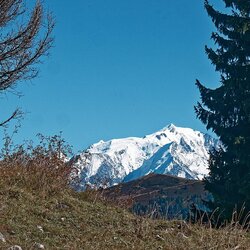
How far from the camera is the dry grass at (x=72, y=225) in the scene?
7.34 meters

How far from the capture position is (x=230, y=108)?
24531 millimetres

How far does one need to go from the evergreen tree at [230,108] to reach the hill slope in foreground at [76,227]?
42.5 ft

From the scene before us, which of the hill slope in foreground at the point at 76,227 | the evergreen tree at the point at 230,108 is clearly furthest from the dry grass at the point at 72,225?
the evergreen tree at the point at 230,108

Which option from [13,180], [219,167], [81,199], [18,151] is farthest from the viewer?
[219,167]

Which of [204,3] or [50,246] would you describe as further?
[204,3]

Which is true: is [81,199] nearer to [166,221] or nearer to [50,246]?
[166,221]

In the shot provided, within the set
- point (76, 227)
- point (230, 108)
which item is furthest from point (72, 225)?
point (230, 108)

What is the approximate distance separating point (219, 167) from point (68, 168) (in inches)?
509

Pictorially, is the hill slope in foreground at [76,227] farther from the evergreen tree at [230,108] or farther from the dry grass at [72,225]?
the evergreen tree at [230,108]

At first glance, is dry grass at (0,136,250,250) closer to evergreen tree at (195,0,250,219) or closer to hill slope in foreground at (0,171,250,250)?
hill slope in foreground at (0,171,250,250)

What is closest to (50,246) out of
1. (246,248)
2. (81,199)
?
(246,248)

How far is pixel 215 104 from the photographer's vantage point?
82.7ft

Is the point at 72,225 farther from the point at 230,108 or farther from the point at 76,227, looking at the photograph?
the point at 230,108

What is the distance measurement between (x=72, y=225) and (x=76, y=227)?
116 mm
